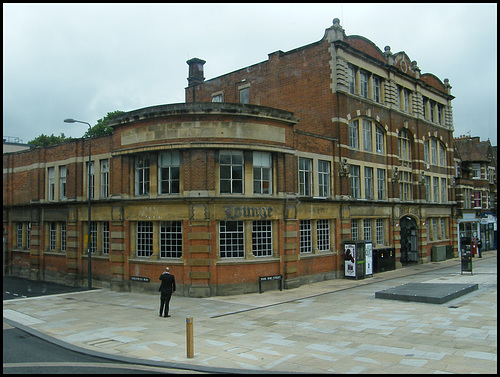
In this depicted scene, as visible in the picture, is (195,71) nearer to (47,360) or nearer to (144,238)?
(144,238)

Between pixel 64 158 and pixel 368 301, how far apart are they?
21.1 m

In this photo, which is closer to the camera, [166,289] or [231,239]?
[166,289]

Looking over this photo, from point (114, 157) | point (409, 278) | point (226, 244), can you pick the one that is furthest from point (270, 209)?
point (409, 278)

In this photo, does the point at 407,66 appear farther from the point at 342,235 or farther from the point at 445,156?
the point at 342,235

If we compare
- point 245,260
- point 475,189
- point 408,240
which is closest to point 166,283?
point 245,260

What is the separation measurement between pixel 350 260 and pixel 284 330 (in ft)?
46.0

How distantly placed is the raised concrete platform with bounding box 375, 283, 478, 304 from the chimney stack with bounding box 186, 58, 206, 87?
2835cm

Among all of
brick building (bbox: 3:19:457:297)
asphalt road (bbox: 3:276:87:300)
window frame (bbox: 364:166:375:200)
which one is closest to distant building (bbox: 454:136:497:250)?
brick building (bbox: 3:19:457:297)

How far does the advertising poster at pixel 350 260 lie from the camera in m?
27.0

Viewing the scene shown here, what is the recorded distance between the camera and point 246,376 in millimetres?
9570

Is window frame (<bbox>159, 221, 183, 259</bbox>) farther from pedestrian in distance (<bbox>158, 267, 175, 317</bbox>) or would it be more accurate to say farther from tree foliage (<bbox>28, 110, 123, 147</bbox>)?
tree foliage (<bbox>28, 110, 123, 147</bbox>)

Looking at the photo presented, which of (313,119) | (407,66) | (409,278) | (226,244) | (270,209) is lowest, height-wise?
(409,278)

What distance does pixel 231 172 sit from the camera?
22.1 meters

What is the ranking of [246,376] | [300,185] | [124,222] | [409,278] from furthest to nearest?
[409,278] < [300,185] < [124,222] < [246,376]
